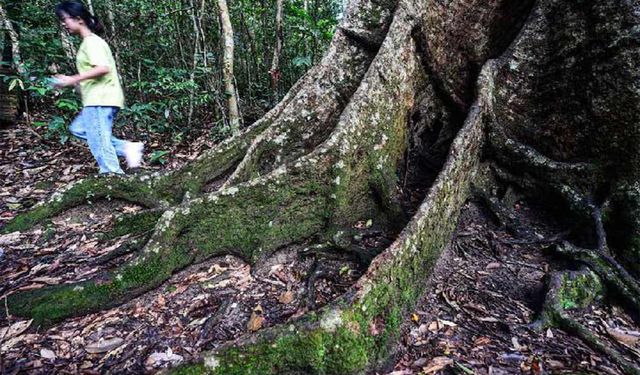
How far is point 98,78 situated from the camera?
4.16 meters

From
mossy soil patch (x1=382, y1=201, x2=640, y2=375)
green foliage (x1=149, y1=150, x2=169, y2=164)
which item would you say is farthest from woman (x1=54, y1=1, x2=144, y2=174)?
mossy soil patch (x1=382, y1=201, x2=640, y2=375)

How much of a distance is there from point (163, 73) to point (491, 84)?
4841 mm

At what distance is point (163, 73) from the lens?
20.0 feet

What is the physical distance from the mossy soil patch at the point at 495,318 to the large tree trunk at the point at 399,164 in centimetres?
17

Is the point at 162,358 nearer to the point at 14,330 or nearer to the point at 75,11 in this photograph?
the point at 14,330

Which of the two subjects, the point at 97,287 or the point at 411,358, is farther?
the point at 97,287

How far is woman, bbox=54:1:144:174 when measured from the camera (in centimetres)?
400

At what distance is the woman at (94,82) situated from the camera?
4.00 m

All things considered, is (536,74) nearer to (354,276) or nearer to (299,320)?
(354,276)

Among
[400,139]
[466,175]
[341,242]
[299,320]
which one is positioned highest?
[400,139]

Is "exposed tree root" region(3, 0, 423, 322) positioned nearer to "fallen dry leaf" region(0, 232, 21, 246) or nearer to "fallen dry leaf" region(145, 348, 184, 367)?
"fallen dry leaf" region(145, 348, 184, 367)

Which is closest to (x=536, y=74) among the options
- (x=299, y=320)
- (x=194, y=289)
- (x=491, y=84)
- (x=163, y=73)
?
(x=491, y=84)

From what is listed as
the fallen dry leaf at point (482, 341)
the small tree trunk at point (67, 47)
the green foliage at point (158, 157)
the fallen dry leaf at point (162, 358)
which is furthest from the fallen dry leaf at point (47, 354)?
the small tree trunk at point (67, 47)

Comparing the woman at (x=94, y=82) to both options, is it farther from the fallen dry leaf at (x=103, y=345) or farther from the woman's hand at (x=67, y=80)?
the fallen dry leaf at (x=103, y=345)
